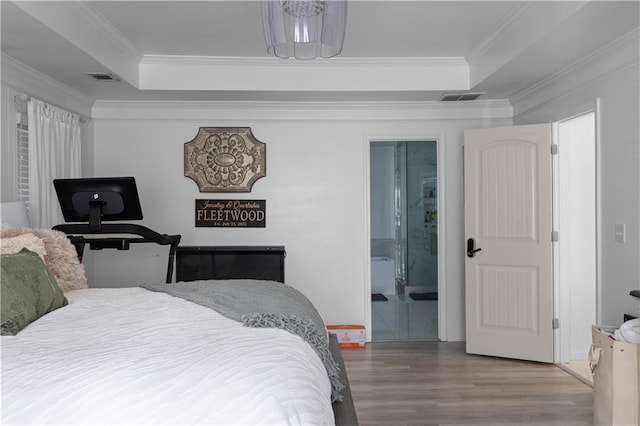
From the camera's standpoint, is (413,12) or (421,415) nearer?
(421,415)

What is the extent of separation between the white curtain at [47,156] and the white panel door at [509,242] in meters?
3.54

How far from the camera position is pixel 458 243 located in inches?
201

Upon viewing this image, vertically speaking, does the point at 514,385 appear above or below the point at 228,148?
below

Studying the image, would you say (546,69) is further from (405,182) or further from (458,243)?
(405,182)

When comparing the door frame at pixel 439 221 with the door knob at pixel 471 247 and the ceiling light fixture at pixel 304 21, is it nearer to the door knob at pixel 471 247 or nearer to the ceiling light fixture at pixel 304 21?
the door knob at pixel 471 247

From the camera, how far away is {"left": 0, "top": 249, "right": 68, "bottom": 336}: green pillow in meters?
1.77

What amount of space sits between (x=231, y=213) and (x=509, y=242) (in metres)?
2.67

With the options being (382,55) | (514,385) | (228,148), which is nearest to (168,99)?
(228,148)

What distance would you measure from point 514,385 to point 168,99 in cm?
394

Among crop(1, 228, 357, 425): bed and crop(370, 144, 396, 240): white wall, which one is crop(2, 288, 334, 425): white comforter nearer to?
crop(1, 228, 357, 425): bed

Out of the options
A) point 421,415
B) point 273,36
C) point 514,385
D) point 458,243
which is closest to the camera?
point 273,36

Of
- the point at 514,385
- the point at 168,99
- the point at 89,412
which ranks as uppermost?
the point at 168,99

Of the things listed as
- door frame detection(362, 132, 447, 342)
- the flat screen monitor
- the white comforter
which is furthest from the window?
door frame detection(362, 132, 447, 342)

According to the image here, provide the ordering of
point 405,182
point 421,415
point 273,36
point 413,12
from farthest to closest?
point 405,182, point 413,12, point 421,415, point 273,36
